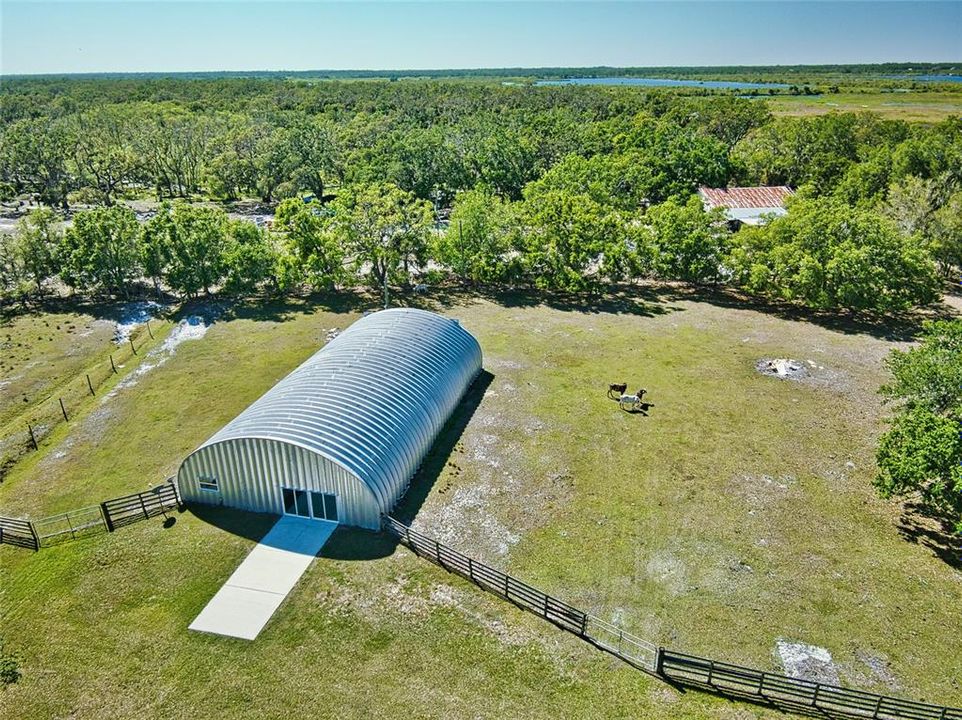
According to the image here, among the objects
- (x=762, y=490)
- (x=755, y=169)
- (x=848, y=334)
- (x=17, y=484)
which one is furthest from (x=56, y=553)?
(x=755, y=169)

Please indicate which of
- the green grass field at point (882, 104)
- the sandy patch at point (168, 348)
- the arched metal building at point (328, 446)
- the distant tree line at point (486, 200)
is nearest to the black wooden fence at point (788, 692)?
the arched metal building at point (328, 446)

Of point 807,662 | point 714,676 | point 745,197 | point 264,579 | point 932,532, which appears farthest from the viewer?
point 745,197

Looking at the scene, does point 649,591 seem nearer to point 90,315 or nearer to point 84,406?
point 84,406

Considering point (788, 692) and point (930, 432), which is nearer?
point (788, 692)

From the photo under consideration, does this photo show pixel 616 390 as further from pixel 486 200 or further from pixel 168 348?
pixel 168 348

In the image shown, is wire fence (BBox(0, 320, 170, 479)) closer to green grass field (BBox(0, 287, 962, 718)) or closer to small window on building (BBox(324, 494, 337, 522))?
green grass field (BBox(0, 287, 962, 718))

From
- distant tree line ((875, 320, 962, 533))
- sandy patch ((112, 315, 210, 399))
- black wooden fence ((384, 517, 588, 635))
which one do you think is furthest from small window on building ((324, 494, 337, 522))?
distant tree line ((875, 320, 962, 533))

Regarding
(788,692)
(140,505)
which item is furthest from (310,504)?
(788,692)

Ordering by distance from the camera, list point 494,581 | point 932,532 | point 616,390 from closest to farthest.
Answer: point 494,581 < point 932,532 < point 616,390
